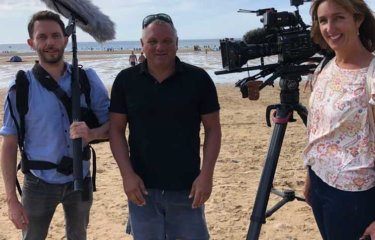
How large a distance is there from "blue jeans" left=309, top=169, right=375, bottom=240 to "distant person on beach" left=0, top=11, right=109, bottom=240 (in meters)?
1.36

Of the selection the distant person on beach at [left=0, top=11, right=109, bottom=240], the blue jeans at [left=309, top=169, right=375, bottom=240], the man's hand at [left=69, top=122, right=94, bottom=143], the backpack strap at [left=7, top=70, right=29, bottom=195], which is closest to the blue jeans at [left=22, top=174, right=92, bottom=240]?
the distant person on beach at [left=0, top=11, right=109, bottom=240]

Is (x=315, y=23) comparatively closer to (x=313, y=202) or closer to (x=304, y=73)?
(x=304, y=73)

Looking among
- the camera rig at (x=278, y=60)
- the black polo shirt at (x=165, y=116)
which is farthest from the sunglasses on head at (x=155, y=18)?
the camera rig at (x=278, y=60)

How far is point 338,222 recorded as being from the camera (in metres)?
2.21

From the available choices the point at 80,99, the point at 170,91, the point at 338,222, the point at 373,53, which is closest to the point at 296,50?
the point at 373,53

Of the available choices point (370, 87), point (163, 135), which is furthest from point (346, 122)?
point (163, 135)

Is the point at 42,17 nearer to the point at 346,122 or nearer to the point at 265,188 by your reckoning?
the point at 265,188

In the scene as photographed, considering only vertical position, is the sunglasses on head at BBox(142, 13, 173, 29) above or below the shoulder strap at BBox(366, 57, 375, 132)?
above

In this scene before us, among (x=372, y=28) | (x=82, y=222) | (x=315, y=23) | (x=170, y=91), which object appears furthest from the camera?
(x=82, y=222)

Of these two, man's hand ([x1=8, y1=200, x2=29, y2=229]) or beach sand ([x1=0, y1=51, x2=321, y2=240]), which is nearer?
man's hand ([x1=8, y1=200, x2=29, y2=229])

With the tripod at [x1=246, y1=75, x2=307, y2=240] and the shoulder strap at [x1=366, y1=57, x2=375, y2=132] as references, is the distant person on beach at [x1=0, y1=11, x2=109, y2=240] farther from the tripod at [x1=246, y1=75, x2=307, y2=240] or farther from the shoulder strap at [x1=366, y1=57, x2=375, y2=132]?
the shoulder strap at [x1=366, y1=57, x2=375, y2=132]

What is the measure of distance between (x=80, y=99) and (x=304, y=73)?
1456mm

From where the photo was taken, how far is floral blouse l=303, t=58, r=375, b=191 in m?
2.03

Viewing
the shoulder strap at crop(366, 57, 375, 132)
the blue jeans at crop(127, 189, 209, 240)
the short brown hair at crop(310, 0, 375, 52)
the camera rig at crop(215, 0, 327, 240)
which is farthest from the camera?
the camera rig at crop(215, 0, 327, 240)
